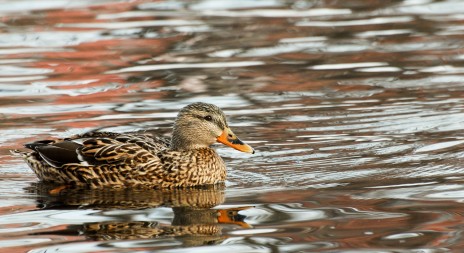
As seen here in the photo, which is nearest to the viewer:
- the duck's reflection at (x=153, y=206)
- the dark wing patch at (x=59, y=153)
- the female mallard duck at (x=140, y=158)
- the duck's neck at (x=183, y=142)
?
the duck's reflection at (x=153, y=206)

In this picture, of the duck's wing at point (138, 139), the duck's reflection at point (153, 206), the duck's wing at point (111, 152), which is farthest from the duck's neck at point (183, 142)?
the duck's reflection at point (153, 206)

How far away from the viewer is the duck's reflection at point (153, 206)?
29.0 feet

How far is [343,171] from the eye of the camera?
11.0 m

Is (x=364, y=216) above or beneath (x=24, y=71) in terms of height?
beneath

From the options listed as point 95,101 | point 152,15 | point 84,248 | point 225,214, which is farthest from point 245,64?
point 84,248

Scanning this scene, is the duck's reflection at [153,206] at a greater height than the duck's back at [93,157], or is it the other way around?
the duck's back at [93,157]

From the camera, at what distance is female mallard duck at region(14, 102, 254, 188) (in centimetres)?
1095

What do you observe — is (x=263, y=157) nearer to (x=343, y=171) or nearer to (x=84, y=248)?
(x=343, y=171)

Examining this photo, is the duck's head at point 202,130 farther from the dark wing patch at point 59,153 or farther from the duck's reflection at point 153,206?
the dark wing patch at point 59,153

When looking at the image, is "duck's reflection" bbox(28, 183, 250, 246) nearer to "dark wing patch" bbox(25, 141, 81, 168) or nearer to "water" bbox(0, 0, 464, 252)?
"water" bbox(0, 0, 464, 252)

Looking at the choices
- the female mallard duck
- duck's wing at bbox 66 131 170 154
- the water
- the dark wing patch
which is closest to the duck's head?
the female mallard duck

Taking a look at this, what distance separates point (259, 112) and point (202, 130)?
2.80 m

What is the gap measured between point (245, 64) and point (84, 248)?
8.97 metres

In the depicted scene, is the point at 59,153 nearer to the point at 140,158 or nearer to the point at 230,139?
the point at 140,158
